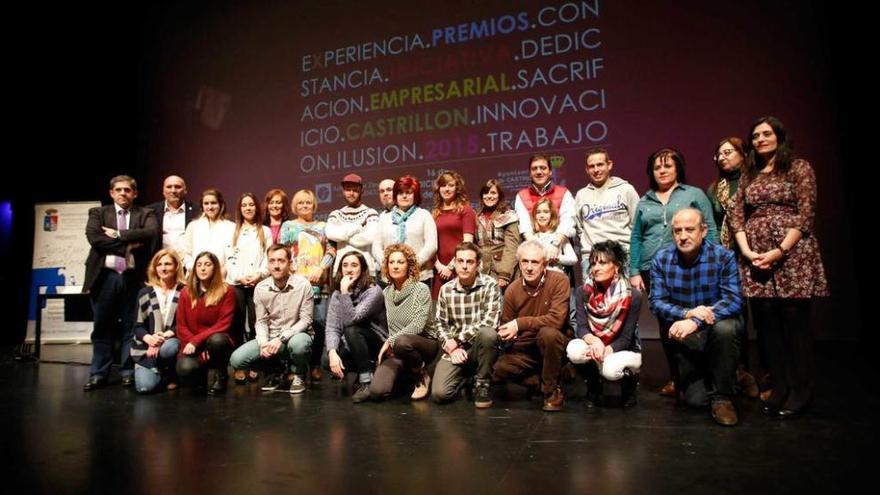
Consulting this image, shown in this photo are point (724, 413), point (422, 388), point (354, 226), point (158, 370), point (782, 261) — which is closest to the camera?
point (724, 413)

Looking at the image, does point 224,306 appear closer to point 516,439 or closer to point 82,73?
point 516,439

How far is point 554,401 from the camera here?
2684 millimetres

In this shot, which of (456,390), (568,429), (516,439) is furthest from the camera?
(456,390)

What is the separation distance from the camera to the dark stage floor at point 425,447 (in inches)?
68.3

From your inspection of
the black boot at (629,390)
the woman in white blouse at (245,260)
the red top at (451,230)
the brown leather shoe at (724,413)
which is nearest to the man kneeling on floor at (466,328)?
the red top at (451,230)

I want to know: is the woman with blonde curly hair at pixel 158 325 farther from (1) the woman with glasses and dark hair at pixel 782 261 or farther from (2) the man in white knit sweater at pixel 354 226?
(1) the woman with glasses and dark hair at pixel 782 261

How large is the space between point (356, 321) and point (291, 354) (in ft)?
1.59

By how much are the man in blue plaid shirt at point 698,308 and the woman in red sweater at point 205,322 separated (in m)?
2.47

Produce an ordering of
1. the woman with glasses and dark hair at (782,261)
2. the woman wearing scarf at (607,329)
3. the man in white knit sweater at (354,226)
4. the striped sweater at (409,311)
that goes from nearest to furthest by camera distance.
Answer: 1. the woman with glasses and dark hair at (782,261)
2. the woman wearing scarf at (607,329)
3. the striped sweater at (409,311)
4. the man in white knit sweater at (354,226)

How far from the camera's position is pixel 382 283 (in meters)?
3.82

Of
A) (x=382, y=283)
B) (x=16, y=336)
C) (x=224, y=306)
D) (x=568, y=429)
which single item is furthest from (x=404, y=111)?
(x=16, y=336)

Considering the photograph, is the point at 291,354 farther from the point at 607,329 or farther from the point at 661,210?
the point at 661,210

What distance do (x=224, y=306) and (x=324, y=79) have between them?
3.09 metres

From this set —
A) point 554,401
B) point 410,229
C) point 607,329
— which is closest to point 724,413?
point 607,329
